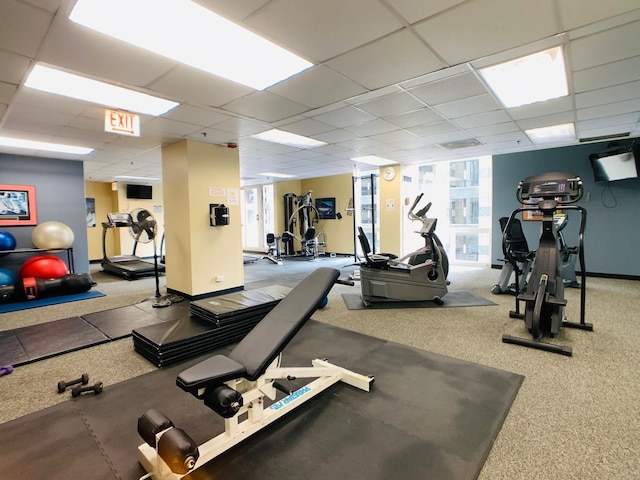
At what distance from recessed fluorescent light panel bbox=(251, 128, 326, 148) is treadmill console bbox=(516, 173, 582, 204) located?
10.7 feet

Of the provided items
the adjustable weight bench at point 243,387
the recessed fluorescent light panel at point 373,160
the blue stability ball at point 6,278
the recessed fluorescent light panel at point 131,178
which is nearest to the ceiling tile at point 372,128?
the recessed fluorescent light panel at point 373,160

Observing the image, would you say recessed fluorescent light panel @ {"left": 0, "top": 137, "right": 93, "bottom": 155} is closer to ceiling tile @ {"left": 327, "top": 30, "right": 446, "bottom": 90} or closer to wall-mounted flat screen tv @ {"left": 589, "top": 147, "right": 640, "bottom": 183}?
ceiling tile @ {"left": 327, "top": 30, "right": 446, "bottom": 90}

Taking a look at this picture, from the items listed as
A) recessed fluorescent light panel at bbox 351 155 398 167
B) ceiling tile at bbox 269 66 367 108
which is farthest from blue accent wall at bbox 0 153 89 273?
recessed fluorescent light panel at bbox 351 155 398 167

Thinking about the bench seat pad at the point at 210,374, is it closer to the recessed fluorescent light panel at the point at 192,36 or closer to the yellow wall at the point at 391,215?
the recessed fluorescent light panel at the point at 192,36

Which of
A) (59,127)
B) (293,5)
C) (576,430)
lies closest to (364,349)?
(576,430)

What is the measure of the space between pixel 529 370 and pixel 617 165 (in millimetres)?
5092

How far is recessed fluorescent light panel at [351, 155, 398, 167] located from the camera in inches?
281

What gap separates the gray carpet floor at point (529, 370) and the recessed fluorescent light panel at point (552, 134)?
8.54ft

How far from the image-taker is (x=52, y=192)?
641cm

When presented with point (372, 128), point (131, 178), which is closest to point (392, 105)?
point (372, 128)

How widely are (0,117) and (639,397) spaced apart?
6816 millimetres

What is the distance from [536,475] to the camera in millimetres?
1627

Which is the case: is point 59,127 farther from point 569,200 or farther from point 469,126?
point 569,200

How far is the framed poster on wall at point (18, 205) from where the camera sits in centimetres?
581
